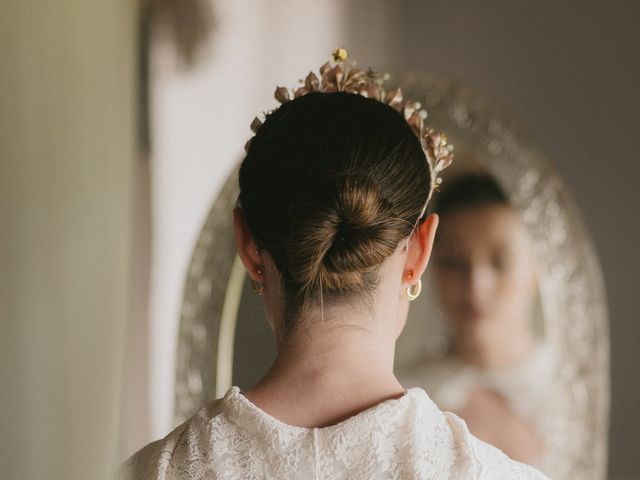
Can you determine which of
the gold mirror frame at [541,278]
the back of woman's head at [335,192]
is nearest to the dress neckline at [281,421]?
the back of woman's head at [335,192]

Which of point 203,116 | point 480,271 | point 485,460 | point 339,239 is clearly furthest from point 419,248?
point 203,116

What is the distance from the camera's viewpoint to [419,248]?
90 cm

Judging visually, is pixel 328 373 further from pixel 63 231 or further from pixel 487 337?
pixel 487 337

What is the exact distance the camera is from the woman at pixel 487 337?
1.65m

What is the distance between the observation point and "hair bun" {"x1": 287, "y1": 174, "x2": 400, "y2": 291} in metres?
0.83

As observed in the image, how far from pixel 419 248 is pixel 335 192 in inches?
5.0

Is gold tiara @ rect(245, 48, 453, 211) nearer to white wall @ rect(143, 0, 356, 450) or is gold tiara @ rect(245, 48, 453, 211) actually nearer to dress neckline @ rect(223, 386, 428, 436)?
dress neckline @ rect(223, 386, 428, 436)

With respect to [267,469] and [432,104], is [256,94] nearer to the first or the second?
[432,104]

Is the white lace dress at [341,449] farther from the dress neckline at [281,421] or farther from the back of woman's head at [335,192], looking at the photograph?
the back of woman's head at [335,192]

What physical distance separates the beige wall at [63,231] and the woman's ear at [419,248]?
40 centimetres

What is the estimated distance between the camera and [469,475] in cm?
80

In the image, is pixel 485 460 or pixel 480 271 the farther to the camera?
pixel 480 271

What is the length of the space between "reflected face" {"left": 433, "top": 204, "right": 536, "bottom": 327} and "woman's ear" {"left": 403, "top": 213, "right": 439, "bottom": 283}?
0.74 metres

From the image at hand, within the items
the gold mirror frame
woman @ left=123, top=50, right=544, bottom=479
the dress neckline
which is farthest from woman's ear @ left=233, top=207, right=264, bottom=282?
the gold mirror frame
